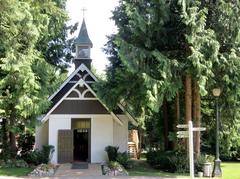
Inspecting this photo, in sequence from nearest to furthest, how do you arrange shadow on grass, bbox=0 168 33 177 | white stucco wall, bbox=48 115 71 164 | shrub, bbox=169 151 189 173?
Answer: shadow on grass, bbox=0 168 33 177
shrub, bbox=169 151 189 173
white stucco wall, bbox=48 115 71 164

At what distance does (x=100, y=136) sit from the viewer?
28.0 meters

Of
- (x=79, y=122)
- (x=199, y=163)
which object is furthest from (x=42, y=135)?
(x=199, y=163)

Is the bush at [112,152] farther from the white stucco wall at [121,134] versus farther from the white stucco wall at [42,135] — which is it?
the white stucco wall at [42,135]

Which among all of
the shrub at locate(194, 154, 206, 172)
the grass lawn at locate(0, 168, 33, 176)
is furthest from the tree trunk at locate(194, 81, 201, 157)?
the grass lawn at locate(0, 168, 33, 176)

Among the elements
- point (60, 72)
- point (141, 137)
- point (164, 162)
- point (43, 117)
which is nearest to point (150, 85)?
point (164, 162)

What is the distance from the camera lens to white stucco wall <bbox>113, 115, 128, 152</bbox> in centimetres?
2923

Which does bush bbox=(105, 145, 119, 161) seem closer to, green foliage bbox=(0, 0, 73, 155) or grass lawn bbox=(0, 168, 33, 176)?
green foliage bbox=(0, 0, 73, 155)

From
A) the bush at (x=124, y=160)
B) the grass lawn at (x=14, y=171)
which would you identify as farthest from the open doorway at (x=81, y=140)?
the grass lawn at (x=14, y=171)

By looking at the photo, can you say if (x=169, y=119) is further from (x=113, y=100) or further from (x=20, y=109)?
(x=20, y=109)

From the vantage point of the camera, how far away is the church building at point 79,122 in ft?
90.3

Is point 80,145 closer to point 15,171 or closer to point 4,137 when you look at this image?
point 4,137

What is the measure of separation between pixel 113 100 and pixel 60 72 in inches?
445

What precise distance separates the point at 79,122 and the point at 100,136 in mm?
1668

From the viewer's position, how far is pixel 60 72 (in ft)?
113
